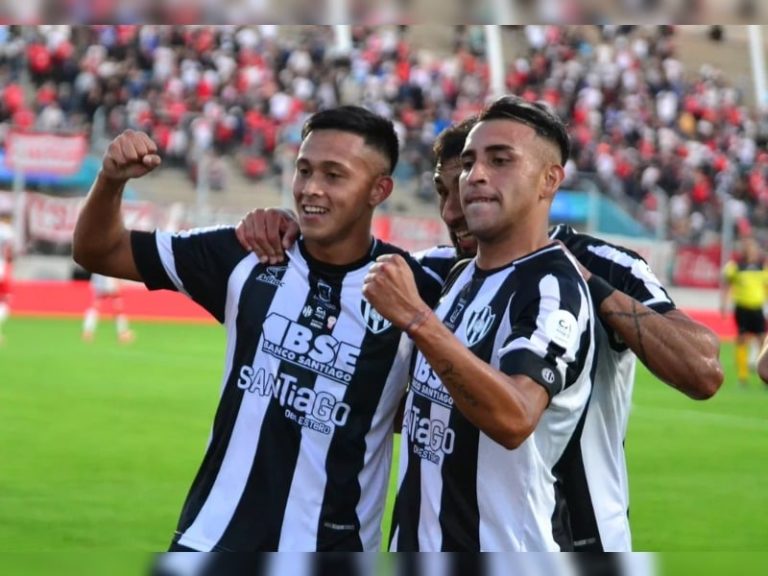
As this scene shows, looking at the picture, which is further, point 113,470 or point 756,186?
point 756,186

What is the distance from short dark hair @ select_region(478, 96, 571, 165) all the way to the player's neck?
0.74 metres

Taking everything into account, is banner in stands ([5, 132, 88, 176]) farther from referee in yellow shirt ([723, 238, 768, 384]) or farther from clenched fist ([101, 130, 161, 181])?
clenched fist ([101, 130, 161, 181])

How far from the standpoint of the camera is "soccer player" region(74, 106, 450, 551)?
13.1ft

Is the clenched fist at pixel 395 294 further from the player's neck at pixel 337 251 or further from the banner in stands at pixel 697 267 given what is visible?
the banner in stands at pixel 697 267

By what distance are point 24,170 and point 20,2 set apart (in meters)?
22.5

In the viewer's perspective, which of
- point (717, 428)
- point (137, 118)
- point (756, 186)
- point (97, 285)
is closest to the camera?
point (717, 428)


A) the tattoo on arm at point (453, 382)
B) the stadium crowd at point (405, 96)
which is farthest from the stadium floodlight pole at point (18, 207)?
the tattoo on arm at point (453, 382)

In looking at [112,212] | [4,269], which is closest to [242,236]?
[112,212]

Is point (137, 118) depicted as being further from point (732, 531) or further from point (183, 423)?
point (732, 531)

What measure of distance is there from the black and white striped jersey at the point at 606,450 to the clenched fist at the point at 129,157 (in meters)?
1.49

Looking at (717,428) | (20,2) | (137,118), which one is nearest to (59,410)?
(717,428)

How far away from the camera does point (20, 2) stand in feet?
10.7

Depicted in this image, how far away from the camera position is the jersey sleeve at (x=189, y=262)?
14.0ft

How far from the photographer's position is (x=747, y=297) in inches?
753
